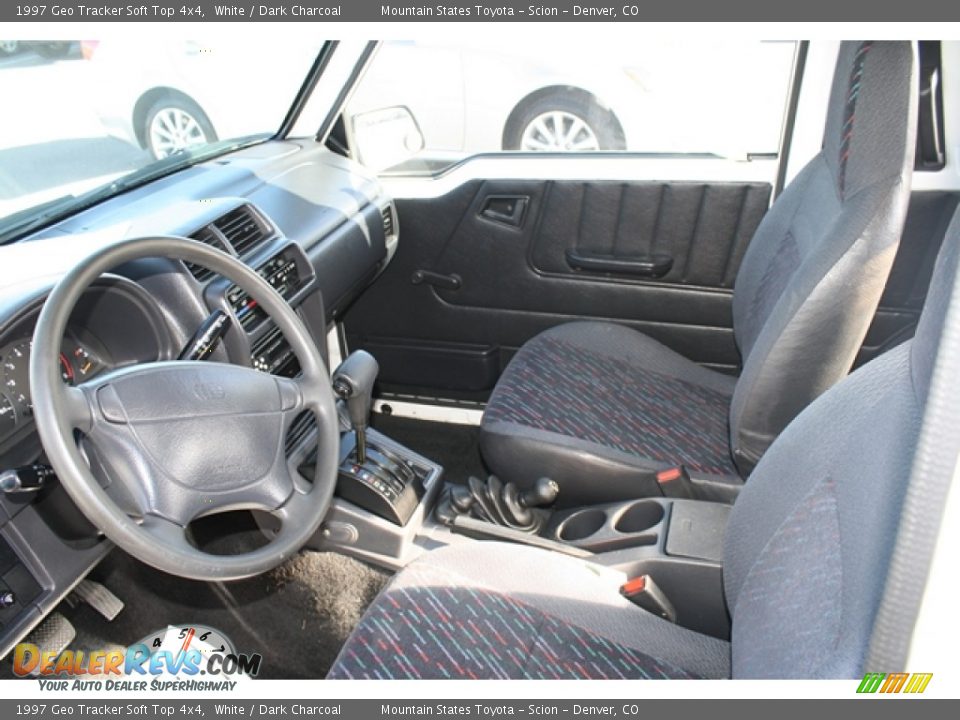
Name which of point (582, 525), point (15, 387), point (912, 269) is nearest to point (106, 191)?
point (15, 387)

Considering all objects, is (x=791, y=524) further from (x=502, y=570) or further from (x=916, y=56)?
(x=916, y=56)

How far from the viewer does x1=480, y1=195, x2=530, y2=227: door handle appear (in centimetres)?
219

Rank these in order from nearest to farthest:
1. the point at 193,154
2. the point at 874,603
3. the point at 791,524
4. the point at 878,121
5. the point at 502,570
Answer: the point at 874,603 → the point at 791,524 → the point at 878,121 → the point at 502,570 → the point at 193,154

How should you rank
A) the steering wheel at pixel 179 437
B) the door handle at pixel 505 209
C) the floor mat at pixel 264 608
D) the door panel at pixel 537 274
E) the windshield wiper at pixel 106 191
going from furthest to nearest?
the door handle at pixel 505 209, the door panel at pixel 537 274, the floor mat at pixel 264 608, the windshield wiper at pixel 106 191, the steering wheel at pixel 179 437

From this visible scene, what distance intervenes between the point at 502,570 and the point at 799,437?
55 cm

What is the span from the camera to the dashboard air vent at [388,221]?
2.20 metres

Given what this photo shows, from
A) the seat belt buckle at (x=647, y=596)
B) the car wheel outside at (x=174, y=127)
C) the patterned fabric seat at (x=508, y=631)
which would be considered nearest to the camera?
the patterned fabric seat at (x=508, y=631)

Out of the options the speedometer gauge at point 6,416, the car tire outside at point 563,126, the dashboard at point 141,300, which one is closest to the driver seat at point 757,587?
the dashboard at point 141,300

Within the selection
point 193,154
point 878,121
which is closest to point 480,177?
point 193,154

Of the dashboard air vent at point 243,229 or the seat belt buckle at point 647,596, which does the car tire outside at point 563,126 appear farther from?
the seat belt buckle at point 647,596

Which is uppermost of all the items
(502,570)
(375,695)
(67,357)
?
(67,357)

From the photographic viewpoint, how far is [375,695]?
0.91 meters

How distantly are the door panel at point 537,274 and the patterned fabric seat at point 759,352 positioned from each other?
0.91 feet

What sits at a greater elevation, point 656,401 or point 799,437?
point 799,437
